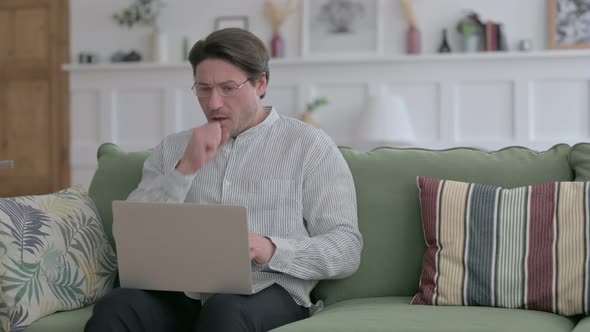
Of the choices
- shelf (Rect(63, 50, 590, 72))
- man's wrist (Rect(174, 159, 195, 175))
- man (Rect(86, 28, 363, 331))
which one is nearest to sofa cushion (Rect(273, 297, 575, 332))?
man (Rect(86, 28, 363, 331))

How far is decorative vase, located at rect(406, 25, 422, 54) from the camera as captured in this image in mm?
5520

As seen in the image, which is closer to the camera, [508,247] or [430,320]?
[430,320]

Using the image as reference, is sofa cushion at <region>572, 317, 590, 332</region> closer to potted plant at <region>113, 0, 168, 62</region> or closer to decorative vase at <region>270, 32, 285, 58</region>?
decorative vase at <region>270, 32, 285, 58</region>

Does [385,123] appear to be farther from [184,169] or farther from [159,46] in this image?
[184,169]

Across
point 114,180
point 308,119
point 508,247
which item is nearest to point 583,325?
point 508,247

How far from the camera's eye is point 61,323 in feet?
6.70

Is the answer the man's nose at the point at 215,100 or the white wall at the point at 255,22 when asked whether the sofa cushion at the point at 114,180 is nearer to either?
the man's nose at the point at 215,100

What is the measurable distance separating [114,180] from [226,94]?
0.48 m

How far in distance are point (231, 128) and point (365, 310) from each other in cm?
62

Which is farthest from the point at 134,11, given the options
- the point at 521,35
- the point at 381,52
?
the point at 521,35

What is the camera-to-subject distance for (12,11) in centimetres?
629

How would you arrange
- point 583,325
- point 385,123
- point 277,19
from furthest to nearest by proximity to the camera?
point 277,19
point 385,123
point 583,325

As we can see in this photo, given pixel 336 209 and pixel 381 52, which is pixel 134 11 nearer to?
pixel 381 52

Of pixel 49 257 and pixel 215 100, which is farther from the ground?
pixel 215 100
